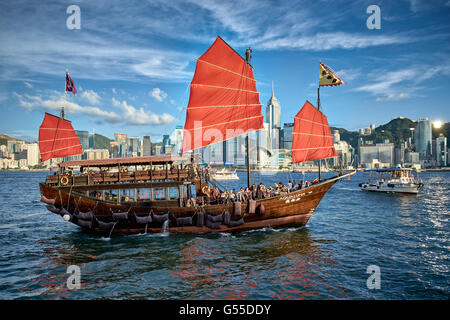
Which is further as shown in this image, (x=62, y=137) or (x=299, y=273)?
(x=62, y=137)

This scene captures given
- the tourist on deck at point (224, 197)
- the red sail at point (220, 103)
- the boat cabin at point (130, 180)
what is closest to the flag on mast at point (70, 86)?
the boat cabin at point (130, 180)

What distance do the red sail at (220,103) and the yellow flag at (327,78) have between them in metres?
5.39

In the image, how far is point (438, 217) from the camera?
94.7 feet

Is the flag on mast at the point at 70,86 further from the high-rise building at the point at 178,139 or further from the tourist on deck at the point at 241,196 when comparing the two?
the tourist on deck at the point at 241,196

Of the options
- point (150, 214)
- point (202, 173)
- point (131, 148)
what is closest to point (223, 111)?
point (202, 173)

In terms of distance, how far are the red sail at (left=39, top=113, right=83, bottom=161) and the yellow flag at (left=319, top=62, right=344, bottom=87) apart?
22.0 meters

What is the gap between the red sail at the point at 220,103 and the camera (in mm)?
24250

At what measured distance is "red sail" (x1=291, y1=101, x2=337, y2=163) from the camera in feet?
74.6

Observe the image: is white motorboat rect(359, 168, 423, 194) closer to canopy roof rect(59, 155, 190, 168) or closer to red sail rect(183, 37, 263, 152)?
red sail rect(183, 37, 263, 152)

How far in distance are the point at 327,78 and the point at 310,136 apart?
491 cm
